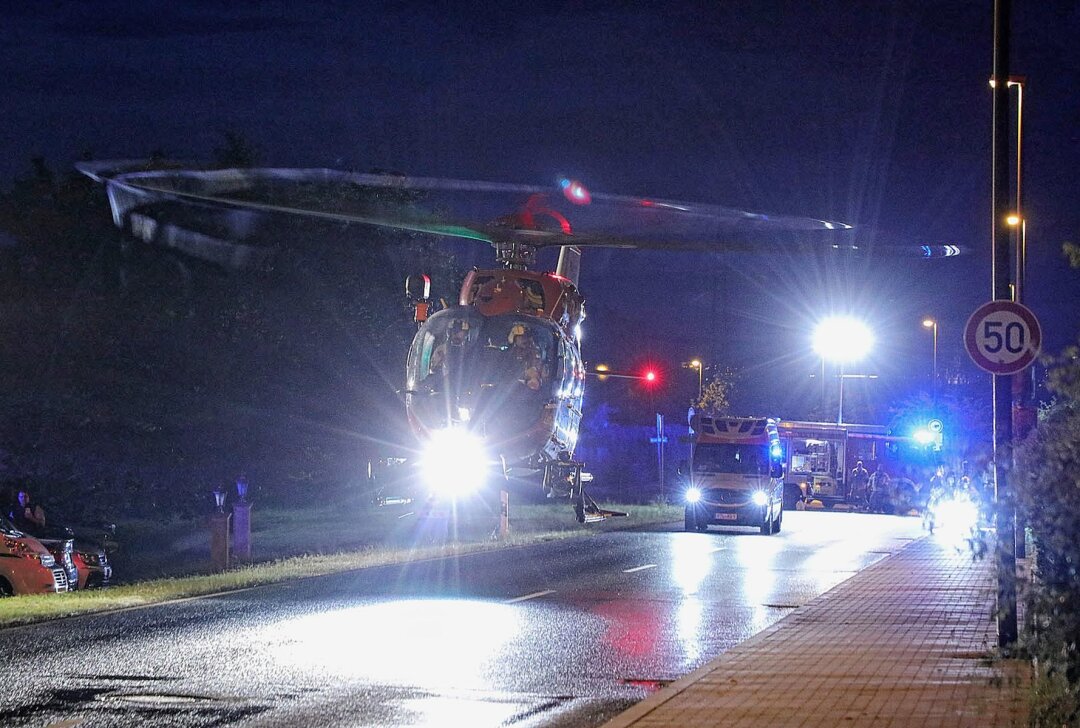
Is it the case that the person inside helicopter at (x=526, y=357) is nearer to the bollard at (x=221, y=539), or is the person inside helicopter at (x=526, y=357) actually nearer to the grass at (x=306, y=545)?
the grass at (x=306, y=545)

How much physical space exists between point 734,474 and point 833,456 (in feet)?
67.5

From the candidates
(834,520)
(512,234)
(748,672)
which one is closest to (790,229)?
(512,234)

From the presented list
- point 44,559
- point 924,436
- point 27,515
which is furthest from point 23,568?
point 924,436

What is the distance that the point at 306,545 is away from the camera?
1307 inches

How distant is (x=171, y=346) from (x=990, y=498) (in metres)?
29.2

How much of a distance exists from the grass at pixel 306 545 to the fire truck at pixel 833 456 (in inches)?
393

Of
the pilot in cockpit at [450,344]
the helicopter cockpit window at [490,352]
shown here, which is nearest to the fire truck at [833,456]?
the helicopter cockpit window at [490,352]

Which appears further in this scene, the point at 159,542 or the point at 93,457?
the point at 159,542

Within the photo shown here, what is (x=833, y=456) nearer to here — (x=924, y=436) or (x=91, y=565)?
(x=924, y=436)

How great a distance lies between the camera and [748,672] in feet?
37.3

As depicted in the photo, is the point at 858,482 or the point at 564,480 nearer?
the point at 564,480

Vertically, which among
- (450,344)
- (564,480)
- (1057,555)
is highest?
(450,344)

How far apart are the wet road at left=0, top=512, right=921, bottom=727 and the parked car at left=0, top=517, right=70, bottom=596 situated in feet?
16.1

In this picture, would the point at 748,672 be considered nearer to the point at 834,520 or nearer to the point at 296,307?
the point at 296,307
